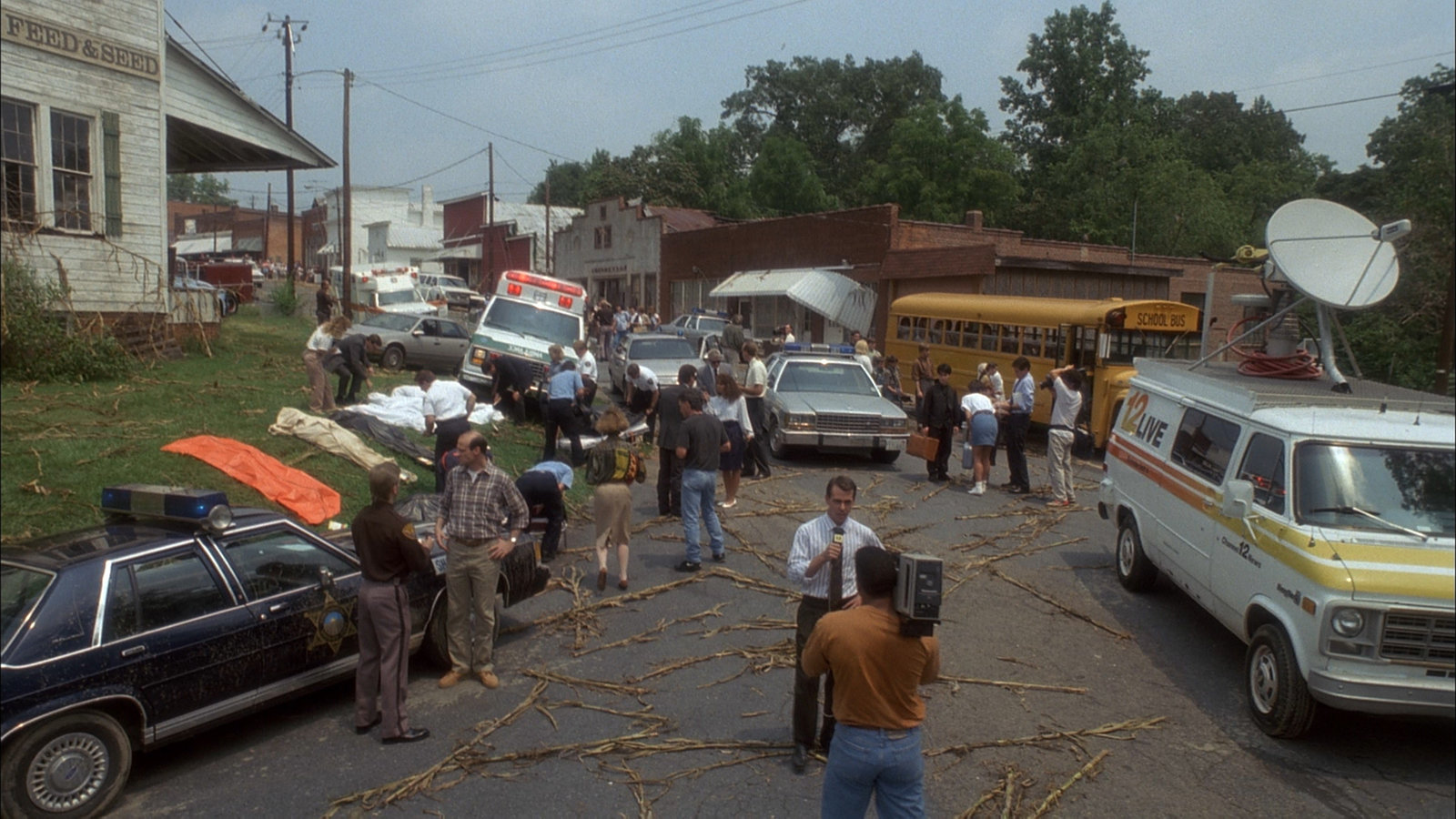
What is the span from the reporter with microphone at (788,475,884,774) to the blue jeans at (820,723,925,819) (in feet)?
5.72

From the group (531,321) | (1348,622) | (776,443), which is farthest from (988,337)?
(1348,622)

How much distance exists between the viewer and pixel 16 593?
556cm

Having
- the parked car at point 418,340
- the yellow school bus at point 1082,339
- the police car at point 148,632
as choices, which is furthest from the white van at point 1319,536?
the parked car at point 418,340

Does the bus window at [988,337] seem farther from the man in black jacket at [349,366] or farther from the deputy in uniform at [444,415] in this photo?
the deputy in uniform at [444,415]

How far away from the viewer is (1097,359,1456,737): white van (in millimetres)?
5855

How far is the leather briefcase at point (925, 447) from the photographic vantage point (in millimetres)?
14773

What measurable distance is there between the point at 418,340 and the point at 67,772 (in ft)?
63.9

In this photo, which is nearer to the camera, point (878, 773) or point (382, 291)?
point (878, 773)

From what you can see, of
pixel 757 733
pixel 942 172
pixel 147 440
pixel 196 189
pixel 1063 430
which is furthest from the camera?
pixel 196 189

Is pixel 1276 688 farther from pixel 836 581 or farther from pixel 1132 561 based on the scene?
pixel 1132 561

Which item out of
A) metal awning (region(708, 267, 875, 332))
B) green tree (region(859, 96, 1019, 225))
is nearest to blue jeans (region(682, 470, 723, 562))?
metal awning (region(708, 267, 875, 332))

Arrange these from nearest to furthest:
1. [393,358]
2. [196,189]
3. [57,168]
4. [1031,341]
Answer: [57,168]
[1031,341]
[393,358]
[196,189]

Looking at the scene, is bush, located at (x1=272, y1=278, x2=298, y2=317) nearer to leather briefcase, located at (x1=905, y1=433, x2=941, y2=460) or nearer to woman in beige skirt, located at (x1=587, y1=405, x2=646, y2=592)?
leather briefcase, located at (x1=905, y1=433, x2=941, y2=460)

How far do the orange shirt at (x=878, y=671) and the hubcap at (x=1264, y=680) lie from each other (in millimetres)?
3595
